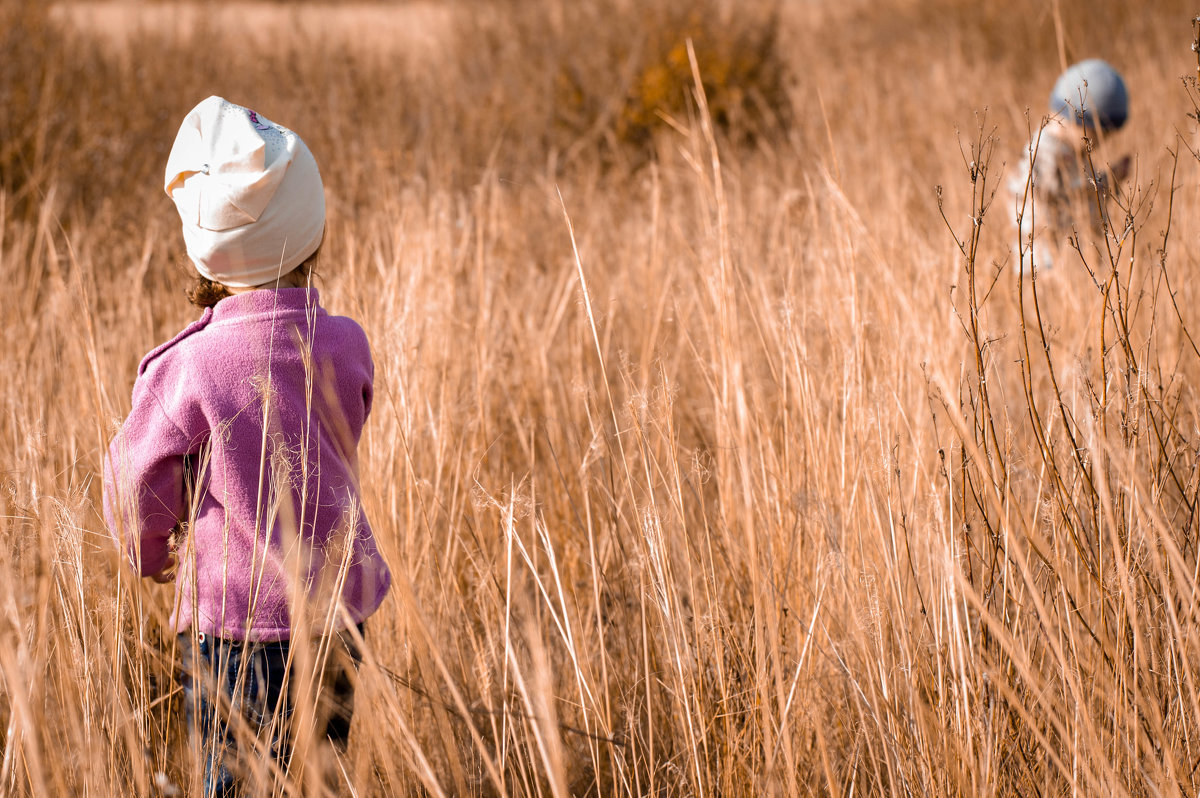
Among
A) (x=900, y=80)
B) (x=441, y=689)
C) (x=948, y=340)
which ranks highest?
(x=900, y=80)

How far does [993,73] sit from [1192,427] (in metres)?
6.56

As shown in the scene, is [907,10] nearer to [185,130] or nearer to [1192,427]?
[1192,427]

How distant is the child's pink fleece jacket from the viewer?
40.8 inches

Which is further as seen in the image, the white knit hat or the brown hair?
the brown hair

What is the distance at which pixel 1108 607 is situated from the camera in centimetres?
121

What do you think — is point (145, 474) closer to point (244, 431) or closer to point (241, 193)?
point (244, 431)

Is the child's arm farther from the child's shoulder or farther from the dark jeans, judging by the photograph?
the dark jeans

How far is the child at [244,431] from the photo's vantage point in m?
1.04

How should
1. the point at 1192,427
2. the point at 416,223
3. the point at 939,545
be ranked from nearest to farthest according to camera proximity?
the point at 939,545 < the point at 1192,427 < the point at 416,223

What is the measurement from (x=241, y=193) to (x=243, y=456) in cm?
33

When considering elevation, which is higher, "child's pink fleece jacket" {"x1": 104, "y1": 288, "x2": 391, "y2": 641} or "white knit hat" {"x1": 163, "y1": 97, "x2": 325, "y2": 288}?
"white knit hat" {"x1": 163, "y1": 97, "x2": 325, "y2": 288}

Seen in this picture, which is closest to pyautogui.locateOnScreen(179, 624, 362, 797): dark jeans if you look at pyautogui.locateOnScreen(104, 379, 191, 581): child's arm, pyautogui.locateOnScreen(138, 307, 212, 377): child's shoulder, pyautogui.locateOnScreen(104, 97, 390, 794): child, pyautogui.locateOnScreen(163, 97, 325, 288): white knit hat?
pyautogui.locateOnScreen(104, 97, 390, 794): child

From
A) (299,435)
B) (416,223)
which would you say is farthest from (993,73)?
(299,435)

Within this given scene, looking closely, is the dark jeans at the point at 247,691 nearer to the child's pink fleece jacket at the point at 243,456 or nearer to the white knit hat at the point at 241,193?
the child's pink fleece jacket at the point at 243,456
